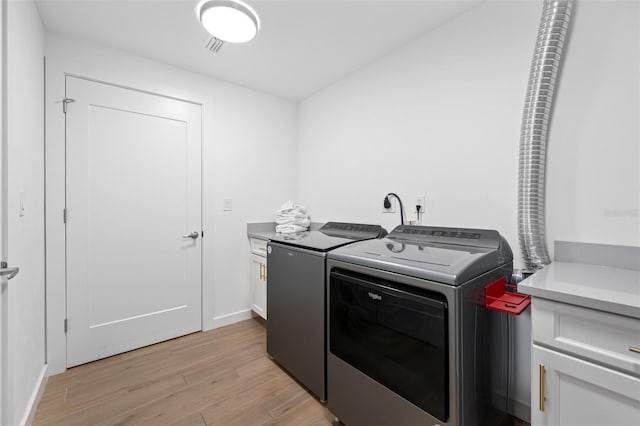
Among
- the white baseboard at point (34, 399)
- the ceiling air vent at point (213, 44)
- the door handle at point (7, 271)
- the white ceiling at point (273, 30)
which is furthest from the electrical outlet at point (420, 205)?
the white baseboard at point (34, 399)

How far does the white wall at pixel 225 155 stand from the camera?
204 centimetres

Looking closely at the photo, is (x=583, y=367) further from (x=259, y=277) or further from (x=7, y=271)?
(x=259, y=277)

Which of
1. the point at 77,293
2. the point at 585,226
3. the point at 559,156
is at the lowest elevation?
the point at 77,293

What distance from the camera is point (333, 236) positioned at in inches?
86.3

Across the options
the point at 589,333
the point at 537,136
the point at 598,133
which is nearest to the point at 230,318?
the point at 589,333

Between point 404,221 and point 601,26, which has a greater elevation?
point 601,26

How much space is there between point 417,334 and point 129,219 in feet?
7.45

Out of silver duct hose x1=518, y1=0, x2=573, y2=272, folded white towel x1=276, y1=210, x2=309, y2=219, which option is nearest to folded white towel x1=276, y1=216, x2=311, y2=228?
folded white towel x1=276, y1=210, x2=309, y2=219

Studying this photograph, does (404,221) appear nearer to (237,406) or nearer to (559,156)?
(559,156)

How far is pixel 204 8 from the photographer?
1.61m

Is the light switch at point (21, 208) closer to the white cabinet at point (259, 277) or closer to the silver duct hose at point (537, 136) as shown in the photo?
the white cabinet at point (259, 277)

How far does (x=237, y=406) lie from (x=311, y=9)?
2.44 m

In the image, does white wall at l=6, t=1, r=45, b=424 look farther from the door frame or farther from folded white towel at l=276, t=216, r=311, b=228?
folded white towel at l=276, t=216, r=311, b=228

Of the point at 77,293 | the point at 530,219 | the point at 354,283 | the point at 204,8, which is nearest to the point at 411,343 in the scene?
the point at 354,283
